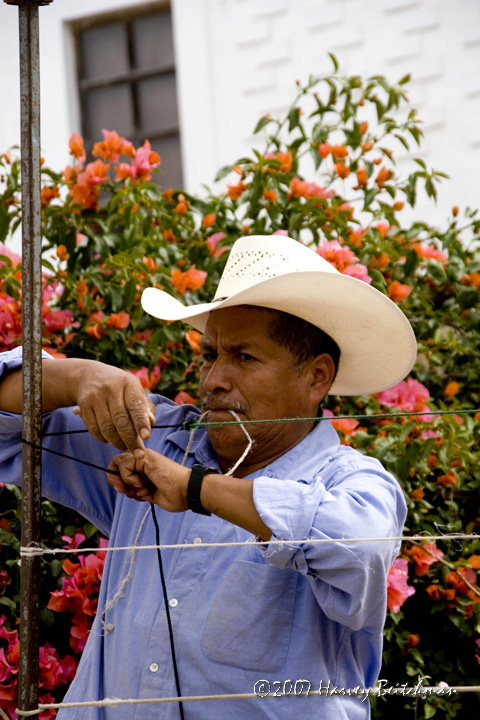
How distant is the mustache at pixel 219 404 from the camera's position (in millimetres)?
2037

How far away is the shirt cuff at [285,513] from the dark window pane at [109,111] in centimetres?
475

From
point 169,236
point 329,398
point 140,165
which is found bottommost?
point 329,398

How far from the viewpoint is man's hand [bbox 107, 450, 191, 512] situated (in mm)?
1698

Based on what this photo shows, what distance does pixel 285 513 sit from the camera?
1.65 meters

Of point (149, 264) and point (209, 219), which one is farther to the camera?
point (209, 219)

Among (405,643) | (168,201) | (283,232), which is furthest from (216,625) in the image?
(168,201)

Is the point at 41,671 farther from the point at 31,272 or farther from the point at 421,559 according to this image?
the point at 31,272

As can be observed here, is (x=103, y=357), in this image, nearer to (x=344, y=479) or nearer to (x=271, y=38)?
(x=344, y=479)

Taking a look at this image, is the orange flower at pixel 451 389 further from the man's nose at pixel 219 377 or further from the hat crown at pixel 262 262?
the man's nose at pixel 219 377

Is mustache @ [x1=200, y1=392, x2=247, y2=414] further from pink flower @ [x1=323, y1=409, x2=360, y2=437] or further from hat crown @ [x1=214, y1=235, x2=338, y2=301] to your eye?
pink flower @ [x1=323, y1=409, x2=360, y2=437]

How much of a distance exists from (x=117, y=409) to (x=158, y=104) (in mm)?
4536

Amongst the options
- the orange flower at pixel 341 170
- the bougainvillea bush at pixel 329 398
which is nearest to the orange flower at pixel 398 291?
the bougainvillea bush at pixel 329 398

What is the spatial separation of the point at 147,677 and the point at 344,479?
1.77 feet

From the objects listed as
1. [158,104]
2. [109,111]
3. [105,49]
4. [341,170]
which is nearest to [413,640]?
[341,170]
